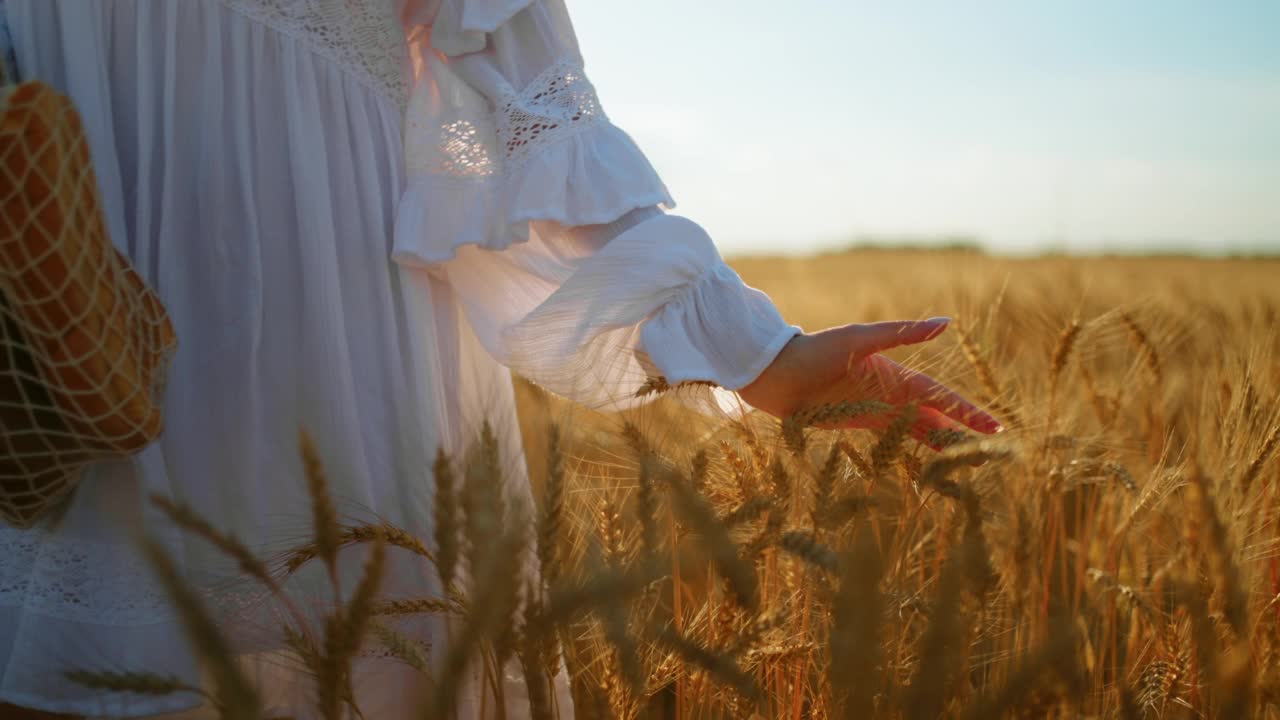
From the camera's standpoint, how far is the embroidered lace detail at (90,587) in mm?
875

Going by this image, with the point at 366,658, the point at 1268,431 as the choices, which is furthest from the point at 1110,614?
the point at 366,658

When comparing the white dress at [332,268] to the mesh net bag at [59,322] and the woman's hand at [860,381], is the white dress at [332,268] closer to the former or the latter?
the woman's hand at [860,381]

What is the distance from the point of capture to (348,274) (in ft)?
3.41

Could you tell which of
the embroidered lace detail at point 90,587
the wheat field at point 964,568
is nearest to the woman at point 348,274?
the embroidered lace detail at point 90,587

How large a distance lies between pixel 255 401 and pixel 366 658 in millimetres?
289

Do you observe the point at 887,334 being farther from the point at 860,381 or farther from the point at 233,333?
the point at 233,333

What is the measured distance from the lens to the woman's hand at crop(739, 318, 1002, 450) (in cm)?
99

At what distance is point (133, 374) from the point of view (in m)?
0.70

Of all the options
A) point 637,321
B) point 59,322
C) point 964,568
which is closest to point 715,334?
point 637,321

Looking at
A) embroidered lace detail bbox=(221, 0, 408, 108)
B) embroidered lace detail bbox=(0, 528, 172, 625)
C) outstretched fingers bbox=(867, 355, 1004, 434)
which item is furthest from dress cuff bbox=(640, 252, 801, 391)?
A: embroidered lace detail bbox=(0, 528, 172, 625)

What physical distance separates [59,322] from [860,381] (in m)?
0.73

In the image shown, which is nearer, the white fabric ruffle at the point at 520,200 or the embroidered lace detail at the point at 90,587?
the embroidered lace detail at the point at 90,587

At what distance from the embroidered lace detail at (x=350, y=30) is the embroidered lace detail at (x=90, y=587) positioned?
56 centimetres

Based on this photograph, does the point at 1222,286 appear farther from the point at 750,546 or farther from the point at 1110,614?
the point at 750,546
